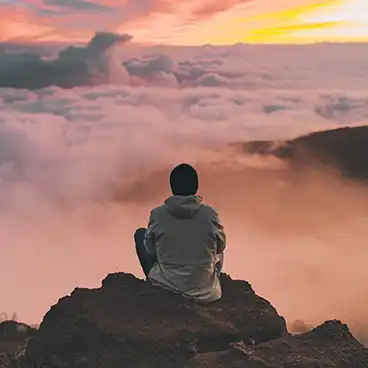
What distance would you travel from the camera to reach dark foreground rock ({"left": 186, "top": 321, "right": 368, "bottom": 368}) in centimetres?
500

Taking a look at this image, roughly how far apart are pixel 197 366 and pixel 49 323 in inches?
49.1

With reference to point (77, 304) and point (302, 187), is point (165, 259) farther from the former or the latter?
point (302, 187)

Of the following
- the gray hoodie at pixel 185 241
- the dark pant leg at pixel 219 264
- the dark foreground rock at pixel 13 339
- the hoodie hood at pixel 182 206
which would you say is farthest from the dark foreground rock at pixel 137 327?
the dark foreground rock at pixel 13 339

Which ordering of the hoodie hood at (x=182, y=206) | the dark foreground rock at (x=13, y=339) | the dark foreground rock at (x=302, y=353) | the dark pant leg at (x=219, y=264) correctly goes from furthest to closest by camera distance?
the dark foreground rock at (x=13, y=339), the dark pant leg at (x=219, y=264), the hoodie hood at (x=182, y=206), the dark foreground rock at (x=302, y=353)

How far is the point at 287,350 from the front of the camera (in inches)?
204

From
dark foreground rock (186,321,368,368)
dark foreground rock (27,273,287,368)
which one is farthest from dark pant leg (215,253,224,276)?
dark foreground rock (186,321,368,368)

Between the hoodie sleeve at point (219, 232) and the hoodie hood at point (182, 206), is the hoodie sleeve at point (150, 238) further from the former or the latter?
the hoodie sleeve at point (219, 232)

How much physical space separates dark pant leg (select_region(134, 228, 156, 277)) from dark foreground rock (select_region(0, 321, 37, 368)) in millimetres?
1394

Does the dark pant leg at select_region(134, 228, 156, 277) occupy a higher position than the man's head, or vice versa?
the man's head

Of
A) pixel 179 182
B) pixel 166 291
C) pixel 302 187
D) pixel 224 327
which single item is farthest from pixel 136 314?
pixel 302 187

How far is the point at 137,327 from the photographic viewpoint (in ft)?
17.6

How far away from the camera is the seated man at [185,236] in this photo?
5570 mm

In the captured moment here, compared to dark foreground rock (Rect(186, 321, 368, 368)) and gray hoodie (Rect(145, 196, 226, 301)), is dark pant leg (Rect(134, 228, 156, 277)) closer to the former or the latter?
gray hoodie (Rect(145, 196, 226, 301))

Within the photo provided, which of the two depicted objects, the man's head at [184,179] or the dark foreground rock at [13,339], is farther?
the dark foreground rock at [13,339]
